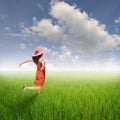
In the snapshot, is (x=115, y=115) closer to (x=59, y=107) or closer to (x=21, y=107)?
(x=59, y=107)

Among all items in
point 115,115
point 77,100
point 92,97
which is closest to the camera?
point 115,115

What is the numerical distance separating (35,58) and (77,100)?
204 cm

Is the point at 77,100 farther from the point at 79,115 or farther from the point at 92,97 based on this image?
the point at 79,115

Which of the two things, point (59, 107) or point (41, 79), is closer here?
point (59, 107)

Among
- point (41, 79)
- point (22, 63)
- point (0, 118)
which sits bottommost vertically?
point (0, 118)

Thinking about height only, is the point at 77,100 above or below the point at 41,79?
below

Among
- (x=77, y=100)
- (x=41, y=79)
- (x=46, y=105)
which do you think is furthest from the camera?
(x=41, y=79)

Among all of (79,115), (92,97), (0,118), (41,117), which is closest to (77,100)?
(92,97)

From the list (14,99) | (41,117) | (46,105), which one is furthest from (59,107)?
(14,99)

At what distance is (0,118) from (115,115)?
2.32 meters

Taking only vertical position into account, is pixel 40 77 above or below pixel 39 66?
below

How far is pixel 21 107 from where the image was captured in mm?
5504

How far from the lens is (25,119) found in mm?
4691

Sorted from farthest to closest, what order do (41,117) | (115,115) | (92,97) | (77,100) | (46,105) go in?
(92,97)
(77,100)
(46,105)
(115,115)
(41,117)
